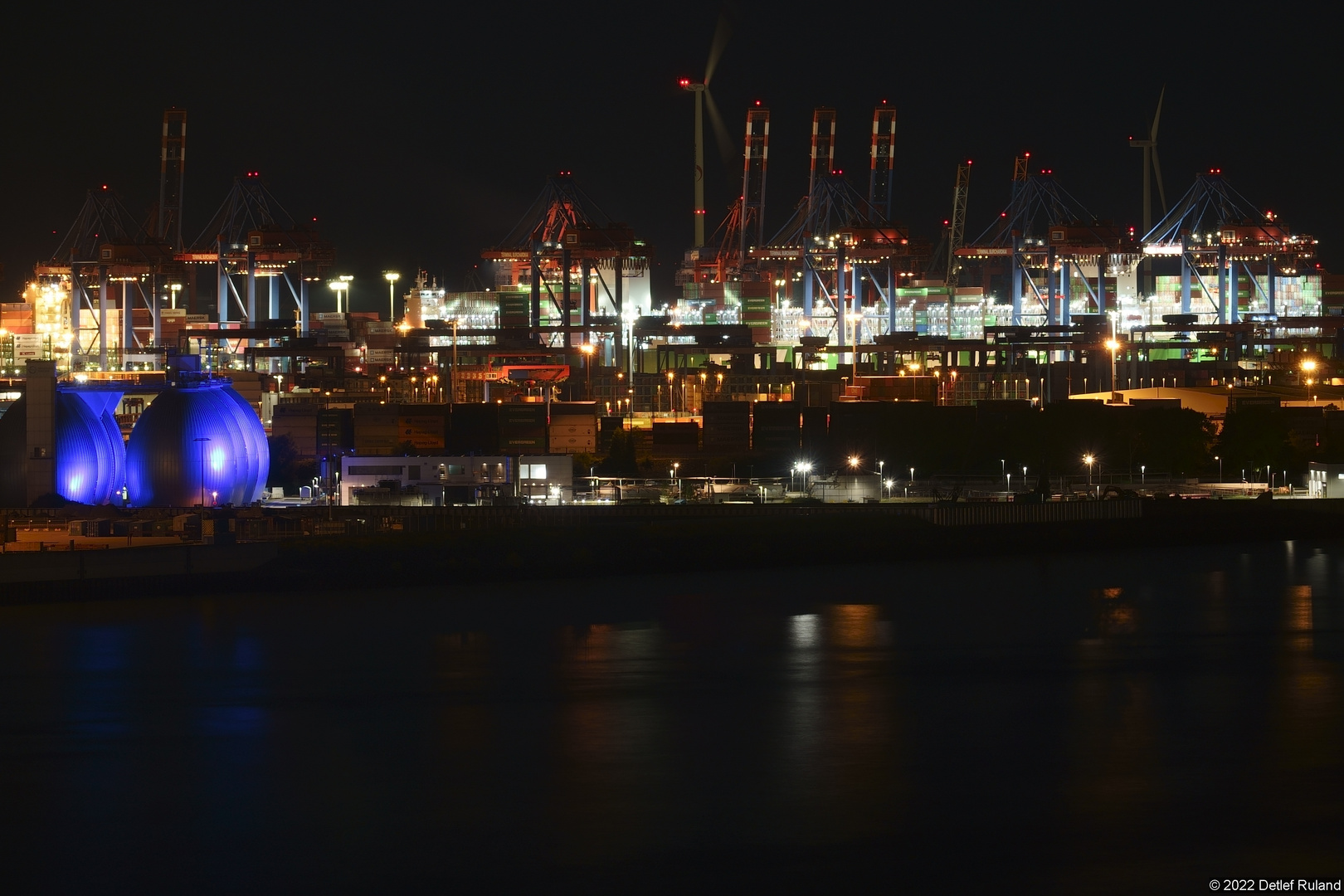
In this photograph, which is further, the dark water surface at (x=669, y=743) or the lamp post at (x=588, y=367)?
the lamp post at (x=588, y=367)

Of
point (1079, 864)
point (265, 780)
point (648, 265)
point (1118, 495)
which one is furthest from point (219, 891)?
point (648, 265)

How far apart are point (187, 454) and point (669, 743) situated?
8.90 m

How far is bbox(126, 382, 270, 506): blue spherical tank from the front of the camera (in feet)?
50.7

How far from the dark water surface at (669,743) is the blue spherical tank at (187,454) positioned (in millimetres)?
3098

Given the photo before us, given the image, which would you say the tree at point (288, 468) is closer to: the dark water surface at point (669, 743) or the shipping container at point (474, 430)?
the shipping container at point (474, 430)

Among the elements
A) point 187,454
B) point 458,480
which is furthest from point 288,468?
point 187,454

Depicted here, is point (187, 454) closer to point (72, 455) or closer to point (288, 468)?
point (72, 455)

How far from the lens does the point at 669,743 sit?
817cm

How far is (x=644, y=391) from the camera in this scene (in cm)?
A: 3164

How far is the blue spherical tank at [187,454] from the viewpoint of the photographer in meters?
15.5

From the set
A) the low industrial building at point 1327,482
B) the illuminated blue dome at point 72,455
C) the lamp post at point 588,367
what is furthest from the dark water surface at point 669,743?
the lamp post at point 588,367

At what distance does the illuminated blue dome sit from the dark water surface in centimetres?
361

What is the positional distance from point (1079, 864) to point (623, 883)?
1.89m

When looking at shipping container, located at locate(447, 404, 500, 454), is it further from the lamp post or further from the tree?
the lamp post
